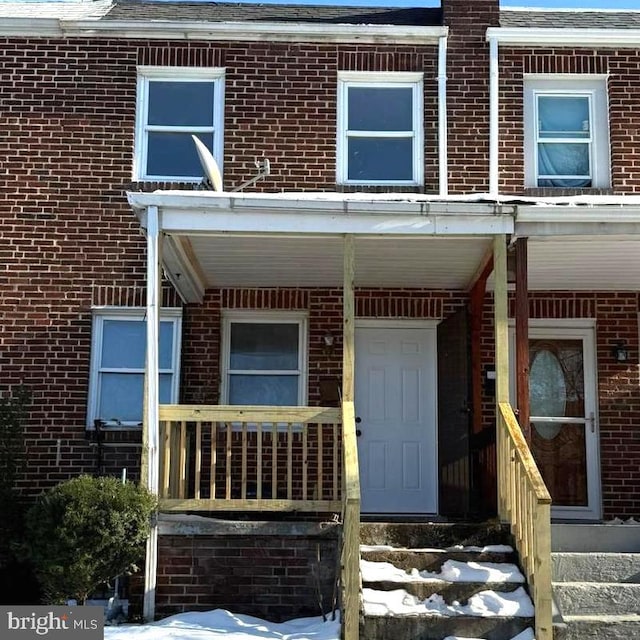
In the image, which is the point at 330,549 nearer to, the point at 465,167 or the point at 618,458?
the point at 618,458

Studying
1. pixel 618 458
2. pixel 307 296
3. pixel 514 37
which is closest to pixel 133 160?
pixel 307 296

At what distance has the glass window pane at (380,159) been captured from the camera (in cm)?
1007

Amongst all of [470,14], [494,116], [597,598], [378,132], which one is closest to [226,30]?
[378,132]

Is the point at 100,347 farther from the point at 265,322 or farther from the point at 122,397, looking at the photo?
the point at 265,322

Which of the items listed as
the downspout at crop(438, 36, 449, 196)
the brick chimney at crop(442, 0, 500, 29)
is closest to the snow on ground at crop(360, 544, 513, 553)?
the downspout at crop(438, 36, 449, 196)

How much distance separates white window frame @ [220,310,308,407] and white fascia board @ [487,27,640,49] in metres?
3.86

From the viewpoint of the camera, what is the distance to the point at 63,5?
11.5 meters

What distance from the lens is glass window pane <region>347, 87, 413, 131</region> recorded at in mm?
10195

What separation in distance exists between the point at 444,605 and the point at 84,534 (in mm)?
2682

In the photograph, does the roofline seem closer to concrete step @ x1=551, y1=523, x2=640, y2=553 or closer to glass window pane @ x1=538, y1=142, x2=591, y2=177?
glass window pane @ x1=538, y1=142, x2=591, y2=177

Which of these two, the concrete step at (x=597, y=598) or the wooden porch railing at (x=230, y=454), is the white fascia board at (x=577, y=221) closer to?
the wooden porch railing at (x=230, y=454)

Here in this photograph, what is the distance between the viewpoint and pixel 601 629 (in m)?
6.21

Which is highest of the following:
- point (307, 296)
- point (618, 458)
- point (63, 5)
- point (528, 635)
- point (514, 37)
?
point (63, 5)

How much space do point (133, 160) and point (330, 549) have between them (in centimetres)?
488
